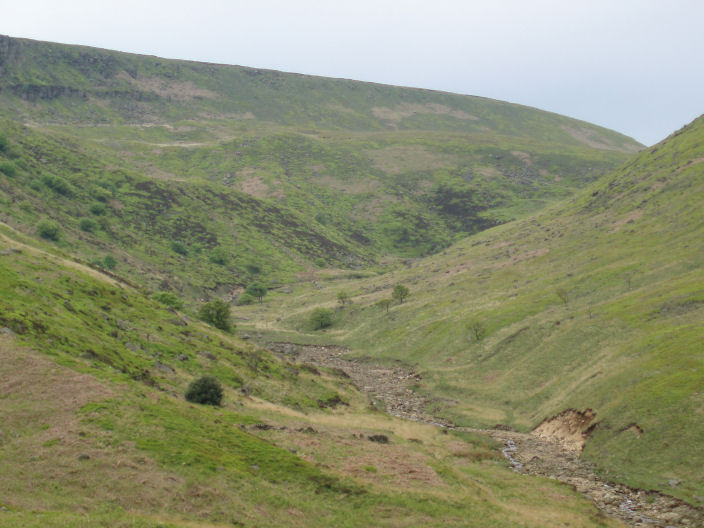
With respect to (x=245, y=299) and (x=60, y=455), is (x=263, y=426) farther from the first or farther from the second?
(x=245, y=299)

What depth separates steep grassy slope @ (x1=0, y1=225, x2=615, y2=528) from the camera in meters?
25.7

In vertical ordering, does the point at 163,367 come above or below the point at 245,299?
above

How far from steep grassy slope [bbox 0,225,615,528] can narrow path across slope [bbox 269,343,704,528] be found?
2.32 m

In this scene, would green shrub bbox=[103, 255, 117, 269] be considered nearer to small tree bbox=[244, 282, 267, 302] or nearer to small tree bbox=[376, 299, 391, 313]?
small tree bbox=[244, 282, 267, 302]

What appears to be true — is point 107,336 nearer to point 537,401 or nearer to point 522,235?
point 537,401

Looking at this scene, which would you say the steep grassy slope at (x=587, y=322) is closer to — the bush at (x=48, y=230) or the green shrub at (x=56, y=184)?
the bush at (x=48, y=230)

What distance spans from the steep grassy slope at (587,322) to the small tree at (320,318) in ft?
8.07

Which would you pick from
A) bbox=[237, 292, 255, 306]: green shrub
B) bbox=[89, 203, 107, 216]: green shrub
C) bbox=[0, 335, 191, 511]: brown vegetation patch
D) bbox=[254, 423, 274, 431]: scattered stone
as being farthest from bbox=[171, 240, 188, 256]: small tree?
bbox=[0, 335, 191, 511]: brown vegetation patch

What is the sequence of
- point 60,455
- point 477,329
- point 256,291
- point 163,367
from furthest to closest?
point 256,291 → point 477,329 → point 163,367 → point 60,455

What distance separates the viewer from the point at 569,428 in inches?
2026

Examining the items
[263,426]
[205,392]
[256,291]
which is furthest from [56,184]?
[263,426]

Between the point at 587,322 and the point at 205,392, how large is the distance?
166 ft

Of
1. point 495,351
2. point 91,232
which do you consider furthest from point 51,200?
point 495,351

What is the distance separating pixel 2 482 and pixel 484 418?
48851 mm
